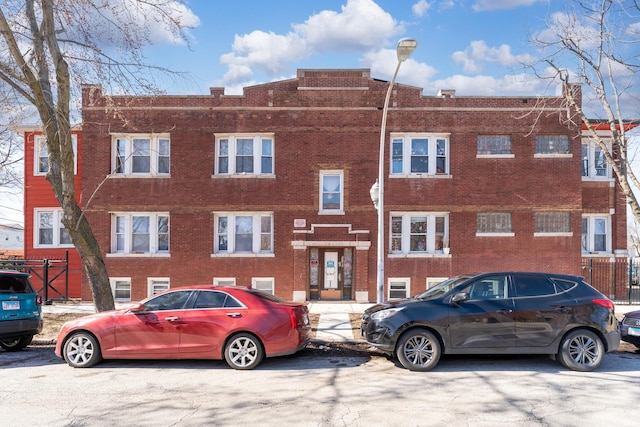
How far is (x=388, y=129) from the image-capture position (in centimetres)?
1634

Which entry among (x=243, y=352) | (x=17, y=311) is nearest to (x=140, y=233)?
(x=17, y=311)

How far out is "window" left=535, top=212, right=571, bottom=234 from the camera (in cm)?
1628

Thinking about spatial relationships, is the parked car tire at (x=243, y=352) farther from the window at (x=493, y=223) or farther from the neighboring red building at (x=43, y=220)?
the neighboring red building at (x=43, y=220)

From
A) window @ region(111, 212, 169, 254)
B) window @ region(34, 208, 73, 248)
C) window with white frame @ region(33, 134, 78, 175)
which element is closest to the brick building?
window @ region(111, 212, 169, 254)

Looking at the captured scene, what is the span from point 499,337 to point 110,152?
1456 cm

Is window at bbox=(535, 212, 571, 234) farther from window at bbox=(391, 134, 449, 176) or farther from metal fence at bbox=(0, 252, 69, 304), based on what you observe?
metal fence at bbox=(0, 252, 69, 304)

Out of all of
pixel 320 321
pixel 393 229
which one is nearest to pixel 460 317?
pixel 320 321

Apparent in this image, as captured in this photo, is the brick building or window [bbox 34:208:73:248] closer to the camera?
the brick building

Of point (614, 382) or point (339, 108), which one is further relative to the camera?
point (339, 108)

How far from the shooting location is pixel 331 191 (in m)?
16.4

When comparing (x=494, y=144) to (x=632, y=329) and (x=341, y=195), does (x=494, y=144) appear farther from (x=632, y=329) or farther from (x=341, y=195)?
(x=632, y=329)

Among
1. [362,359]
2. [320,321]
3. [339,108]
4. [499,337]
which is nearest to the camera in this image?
[499,337]

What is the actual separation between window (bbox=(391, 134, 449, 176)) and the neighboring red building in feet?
40.2

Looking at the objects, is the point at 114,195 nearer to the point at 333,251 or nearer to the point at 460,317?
the point at 333,251
